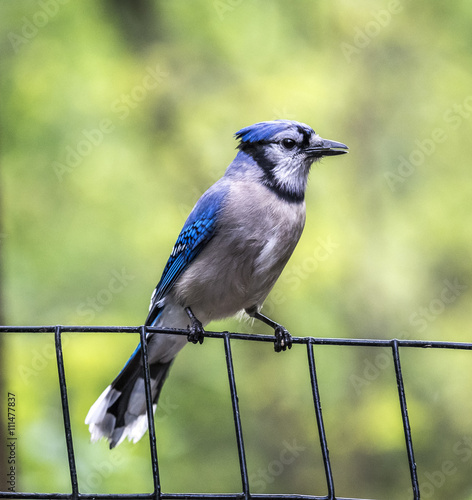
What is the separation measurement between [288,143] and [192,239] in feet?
2.11

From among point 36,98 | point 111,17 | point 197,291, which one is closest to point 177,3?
point 111,17

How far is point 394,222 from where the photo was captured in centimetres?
618

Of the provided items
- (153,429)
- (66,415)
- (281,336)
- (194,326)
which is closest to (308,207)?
(194,326)

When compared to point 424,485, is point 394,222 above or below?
above

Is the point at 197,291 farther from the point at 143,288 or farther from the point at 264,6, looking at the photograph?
the point at 264,6

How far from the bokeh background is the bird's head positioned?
2136mm

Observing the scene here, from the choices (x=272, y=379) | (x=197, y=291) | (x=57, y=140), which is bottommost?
(x=197, y=291)

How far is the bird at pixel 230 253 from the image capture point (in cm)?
323

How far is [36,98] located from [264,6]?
2.18 meters

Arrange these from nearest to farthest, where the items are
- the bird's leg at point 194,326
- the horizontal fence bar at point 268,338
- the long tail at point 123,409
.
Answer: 1. the horizontal fence bar at point 268,338
2. the bird's leg at point 194,326
3. the long tail at point 123,409

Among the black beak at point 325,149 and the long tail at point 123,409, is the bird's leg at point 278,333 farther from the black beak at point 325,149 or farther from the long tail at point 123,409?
the black beak at point 325,149

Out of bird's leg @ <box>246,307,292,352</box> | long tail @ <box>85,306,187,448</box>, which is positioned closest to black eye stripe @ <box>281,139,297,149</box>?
bird's leg @ <box>246,307,292,352</box>

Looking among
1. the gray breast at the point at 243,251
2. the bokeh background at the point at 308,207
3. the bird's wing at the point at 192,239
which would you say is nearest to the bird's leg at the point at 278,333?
the gray breast at the point at 243,251

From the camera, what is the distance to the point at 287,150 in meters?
Result: 3.54
